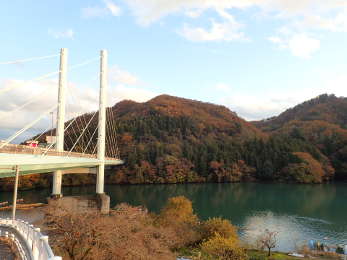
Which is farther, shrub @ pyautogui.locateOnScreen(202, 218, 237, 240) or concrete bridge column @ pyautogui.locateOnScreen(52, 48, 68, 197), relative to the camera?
concrete bridge column @ pyautogui.locateOnScreen(52, 48, 68, 197)

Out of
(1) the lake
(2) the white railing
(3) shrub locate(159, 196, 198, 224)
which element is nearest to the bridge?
(2) the white railing

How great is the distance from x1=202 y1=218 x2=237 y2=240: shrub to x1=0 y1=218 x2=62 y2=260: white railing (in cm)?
877

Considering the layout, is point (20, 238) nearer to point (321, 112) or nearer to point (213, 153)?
point (213, 153)

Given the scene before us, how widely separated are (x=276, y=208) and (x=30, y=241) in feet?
92.5

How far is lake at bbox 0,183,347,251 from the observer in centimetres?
2239

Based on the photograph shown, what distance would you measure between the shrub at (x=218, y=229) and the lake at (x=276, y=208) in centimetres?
473

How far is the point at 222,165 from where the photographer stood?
59.2 meters

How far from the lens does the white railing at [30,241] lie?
16.2 feet

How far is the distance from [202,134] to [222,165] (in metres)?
14.9

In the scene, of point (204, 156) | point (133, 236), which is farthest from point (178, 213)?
point (204, 156)

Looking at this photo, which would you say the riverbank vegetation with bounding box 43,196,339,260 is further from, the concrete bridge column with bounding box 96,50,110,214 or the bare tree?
the concrete bridge column with bounding box 96,50,110,214

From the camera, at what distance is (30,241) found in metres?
7.88

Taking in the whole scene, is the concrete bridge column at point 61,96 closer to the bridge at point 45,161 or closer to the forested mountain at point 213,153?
the bridge at point 45,161

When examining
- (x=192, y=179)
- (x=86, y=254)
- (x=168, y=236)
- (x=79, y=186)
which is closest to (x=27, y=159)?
(x=86, y=254)
